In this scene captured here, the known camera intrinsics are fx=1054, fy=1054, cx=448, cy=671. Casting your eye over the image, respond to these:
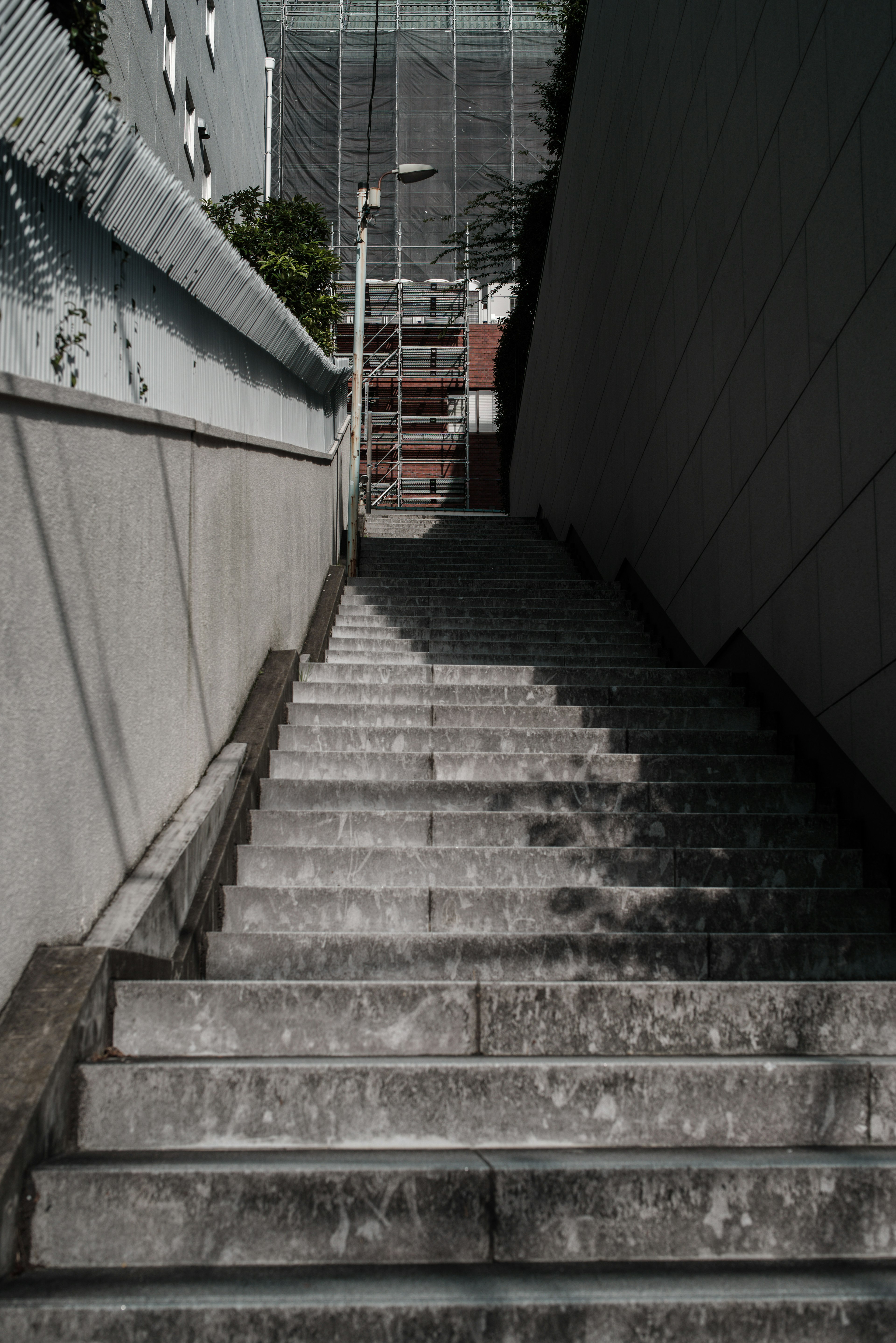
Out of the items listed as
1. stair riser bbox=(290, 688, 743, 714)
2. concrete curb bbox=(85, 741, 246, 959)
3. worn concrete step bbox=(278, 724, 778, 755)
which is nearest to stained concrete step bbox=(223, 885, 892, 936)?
concrete curb bbox=(85, 741, 246, 959)

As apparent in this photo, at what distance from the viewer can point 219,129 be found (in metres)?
16.2

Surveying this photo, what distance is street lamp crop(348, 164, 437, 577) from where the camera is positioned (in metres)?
8.94

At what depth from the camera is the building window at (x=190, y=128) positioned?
1358 centimetres

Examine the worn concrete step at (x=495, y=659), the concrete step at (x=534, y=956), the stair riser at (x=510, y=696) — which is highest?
the worn concrete step at (x=495, y=659)

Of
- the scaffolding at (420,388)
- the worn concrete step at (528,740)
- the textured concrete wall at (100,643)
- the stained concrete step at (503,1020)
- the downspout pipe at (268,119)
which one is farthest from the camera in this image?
the downspout pipe at (268,119)

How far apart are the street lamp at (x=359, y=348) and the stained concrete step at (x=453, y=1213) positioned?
680cm

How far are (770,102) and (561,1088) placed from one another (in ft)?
16.5

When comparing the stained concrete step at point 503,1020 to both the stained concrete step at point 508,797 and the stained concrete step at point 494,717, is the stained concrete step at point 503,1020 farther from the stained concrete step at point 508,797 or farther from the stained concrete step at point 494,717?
the stained concrete step at point 494,717

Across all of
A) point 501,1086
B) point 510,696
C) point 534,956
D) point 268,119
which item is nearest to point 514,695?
point 510,696

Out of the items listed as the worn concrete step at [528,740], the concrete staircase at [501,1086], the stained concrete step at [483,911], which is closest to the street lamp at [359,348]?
the worn concrete step at [528,740]

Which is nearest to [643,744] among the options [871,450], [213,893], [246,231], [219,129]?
[871,450]

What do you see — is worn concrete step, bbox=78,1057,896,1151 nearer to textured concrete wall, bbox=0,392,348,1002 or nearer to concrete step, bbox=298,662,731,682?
textured concrete wall, bbox=0,392,348,1002

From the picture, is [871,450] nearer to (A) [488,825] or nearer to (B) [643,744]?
(B) [643,744]

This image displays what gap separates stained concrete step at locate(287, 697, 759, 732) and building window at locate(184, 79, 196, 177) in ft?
36.4
